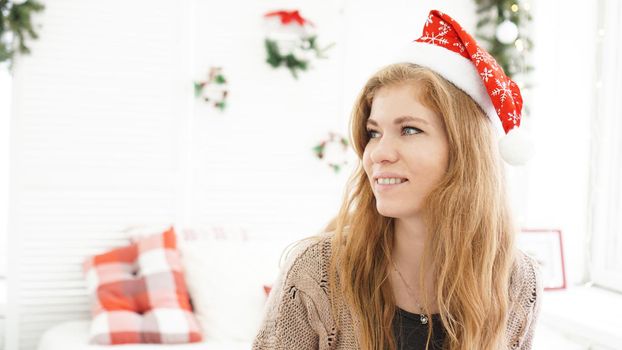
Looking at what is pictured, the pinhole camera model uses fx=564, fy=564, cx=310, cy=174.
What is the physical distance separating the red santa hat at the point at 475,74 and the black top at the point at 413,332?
0.42 metres

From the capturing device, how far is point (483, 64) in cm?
125

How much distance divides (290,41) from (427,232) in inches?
64.3

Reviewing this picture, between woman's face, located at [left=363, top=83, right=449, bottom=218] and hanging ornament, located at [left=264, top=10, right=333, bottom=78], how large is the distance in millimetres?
1500

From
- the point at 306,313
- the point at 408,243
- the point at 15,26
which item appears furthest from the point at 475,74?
the point at 15,26

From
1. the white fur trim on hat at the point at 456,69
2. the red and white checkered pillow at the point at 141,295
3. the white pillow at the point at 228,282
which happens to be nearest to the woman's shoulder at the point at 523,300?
the white fur trim on hat at the point at 456,69

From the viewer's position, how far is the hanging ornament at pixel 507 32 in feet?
8.80

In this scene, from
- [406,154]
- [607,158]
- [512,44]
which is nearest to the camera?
[406,154]

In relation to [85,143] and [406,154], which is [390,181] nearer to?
[406,154]

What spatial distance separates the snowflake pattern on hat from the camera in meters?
1.23

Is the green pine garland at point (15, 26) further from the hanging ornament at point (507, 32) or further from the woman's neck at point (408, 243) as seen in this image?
the hanging ornament at point (507, 32)

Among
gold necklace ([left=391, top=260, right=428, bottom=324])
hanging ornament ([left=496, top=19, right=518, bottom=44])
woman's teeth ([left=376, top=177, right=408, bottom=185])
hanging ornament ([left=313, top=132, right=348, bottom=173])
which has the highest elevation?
hanging ornament ([left=496, top=19, right=518, bottom=44])

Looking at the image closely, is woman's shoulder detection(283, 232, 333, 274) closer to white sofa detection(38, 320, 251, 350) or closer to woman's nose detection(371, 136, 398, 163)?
woman's nose detection(371, 136, 398, 163)

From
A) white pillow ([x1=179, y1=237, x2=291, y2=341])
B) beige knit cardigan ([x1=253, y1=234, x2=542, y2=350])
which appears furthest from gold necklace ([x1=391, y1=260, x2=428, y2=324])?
white pillow ([x1=179, y1=237, x2=291, y2=341])

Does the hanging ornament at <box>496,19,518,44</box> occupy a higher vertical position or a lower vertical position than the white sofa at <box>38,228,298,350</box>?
higher
